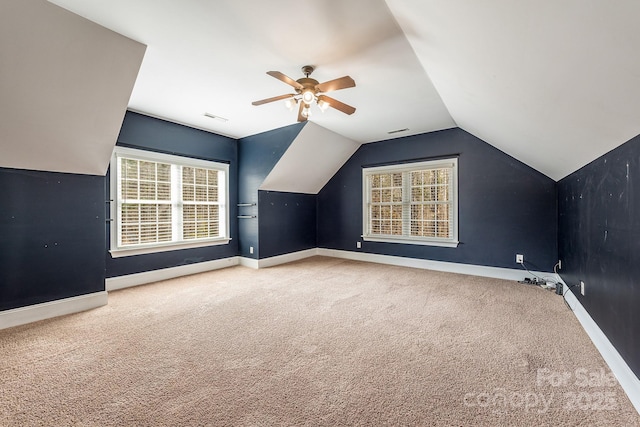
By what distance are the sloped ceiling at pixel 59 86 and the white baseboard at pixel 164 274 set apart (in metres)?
1.61

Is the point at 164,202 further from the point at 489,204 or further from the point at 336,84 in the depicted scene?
the point at 489,204

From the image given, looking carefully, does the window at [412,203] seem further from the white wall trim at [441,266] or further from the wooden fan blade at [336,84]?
the wooden fan blade at [336,84]

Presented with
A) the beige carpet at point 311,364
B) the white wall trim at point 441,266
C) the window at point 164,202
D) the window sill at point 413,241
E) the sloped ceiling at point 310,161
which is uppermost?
the sloped ceiling at point 310,161

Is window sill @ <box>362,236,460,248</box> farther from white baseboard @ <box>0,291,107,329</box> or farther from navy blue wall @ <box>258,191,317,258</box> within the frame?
white baseboard @ <box>0,291,107,329</box>

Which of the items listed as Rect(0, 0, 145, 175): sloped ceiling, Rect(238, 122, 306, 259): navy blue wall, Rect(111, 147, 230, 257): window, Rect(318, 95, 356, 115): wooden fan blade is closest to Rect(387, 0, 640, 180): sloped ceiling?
Rect(318, 95, 356, 115): wooden fan blade

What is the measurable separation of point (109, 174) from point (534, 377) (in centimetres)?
504

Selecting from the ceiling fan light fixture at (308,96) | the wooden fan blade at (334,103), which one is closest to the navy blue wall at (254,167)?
the wooden fan blade at (334,103)

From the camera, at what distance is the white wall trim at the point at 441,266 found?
423 centimetres

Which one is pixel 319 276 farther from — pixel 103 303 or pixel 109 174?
pixel 109 174

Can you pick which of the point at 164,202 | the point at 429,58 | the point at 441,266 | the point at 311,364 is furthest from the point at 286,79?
the point at 441,266

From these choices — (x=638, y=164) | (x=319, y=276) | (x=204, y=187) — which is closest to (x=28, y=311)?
(x=204, y=187)

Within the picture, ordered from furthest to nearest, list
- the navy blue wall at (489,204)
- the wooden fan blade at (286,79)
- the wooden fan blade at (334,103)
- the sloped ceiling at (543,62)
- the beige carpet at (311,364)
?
the navy blue wall at (489,204) → the wooden fan blade at (334,103) → the wooden fan blade at (286,79) → the beige carpet at (311,364) → the sloped ceiling at (543,62)

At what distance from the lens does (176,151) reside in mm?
4449

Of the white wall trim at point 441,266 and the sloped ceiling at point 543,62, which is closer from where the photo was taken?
the sloped ceiling at point 543,62
